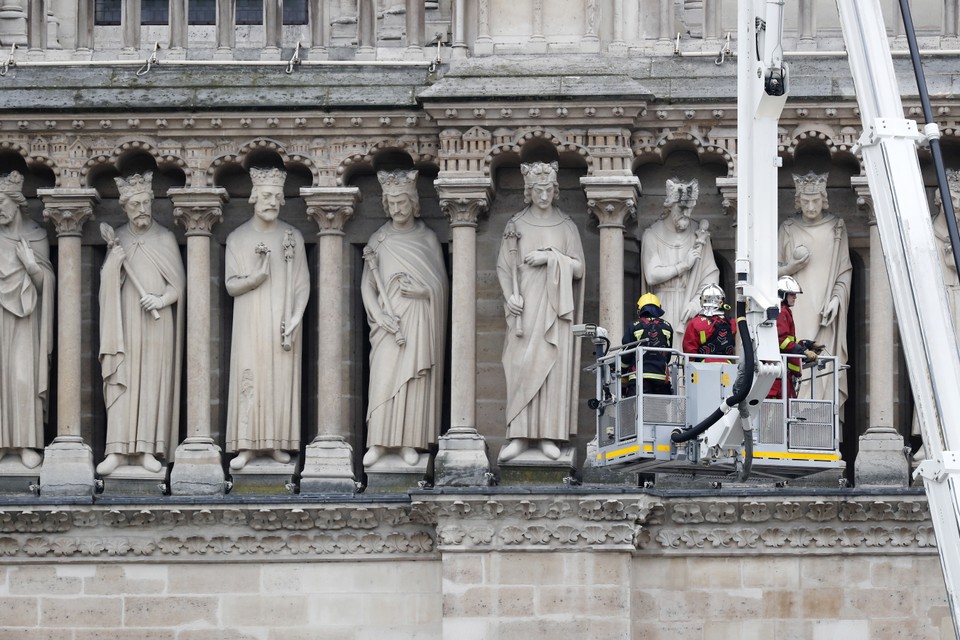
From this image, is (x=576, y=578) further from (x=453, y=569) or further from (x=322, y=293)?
(x=322, y=293)

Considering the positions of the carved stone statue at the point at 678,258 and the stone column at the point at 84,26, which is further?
the stone column at the point at 84,26

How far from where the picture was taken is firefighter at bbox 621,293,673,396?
2859 cm

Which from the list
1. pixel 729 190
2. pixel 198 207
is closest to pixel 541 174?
pixel 729 190

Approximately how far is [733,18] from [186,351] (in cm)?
557

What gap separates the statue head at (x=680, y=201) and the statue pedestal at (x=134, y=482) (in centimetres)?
489

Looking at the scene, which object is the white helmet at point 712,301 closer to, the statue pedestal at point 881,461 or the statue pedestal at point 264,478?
the statue pedestal at point 881,461

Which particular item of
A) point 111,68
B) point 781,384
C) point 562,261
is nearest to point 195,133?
point 111,68

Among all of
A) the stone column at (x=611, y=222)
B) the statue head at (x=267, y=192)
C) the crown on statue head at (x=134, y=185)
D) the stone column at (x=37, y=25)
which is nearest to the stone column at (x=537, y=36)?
the stone column at (x=611, y=222)

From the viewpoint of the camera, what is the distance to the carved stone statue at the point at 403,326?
31906mm

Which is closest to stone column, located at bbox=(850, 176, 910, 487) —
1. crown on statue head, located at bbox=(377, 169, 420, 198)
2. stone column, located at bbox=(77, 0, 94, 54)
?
crown on statue head, located at bbox=(377, 169, 420, 198)

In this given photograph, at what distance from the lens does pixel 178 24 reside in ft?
108

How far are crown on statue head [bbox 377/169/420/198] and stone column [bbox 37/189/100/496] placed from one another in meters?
2.53

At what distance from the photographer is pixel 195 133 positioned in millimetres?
32438

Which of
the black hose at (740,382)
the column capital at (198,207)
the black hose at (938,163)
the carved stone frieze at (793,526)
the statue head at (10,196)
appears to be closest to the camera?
the black hose at (938,163)
